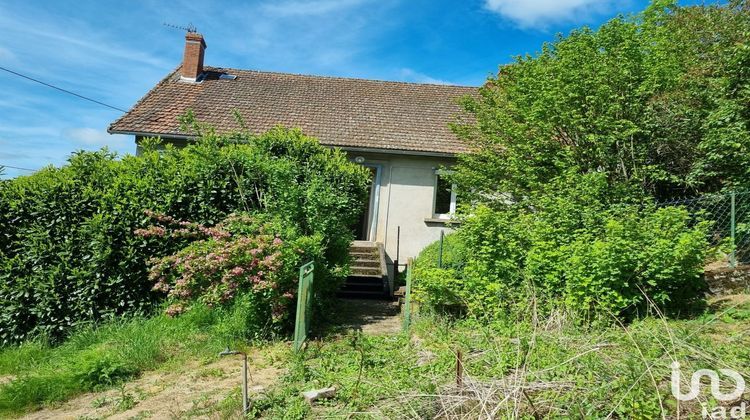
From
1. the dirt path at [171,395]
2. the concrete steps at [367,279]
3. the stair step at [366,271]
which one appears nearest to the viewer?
the dirt path at [171,395]

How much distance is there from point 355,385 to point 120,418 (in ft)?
7.52

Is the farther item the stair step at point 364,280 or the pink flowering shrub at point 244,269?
the stair step at point 364,280

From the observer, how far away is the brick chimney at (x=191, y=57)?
1470 cm

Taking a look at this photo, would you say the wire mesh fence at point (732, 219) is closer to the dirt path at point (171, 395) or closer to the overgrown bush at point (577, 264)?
the overgrown bush at point (577, 264)

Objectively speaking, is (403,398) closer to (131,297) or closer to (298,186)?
(298,186)

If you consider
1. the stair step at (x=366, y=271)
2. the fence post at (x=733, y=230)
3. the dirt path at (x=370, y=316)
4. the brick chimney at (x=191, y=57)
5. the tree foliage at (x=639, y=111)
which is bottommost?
the dirt path at (x=370, y=316)

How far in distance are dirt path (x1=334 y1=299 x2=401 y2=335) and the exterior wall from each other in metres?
2.93

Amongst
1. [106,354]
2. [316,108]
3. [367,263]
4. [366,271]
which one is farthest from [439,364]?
[316,108]

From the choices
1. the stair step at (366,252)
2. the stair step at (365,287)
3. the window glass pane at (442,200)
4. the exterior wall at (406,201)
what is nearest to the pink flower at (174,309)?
the stair step at (365,287)

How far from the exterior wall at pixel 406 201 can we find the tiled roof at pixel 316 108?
45cm

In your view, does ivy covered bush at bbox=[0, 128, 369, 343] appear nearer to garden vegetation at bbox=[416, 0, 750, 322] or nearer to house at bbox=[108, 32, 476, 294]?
garden vegetation at bbox=[416, 0, 750, 322]

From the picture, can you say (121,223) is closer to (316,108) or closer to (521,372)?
(521,372)

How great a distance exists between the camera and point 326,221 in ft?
22.5

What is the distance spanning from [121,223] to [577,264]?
21.6 ft
